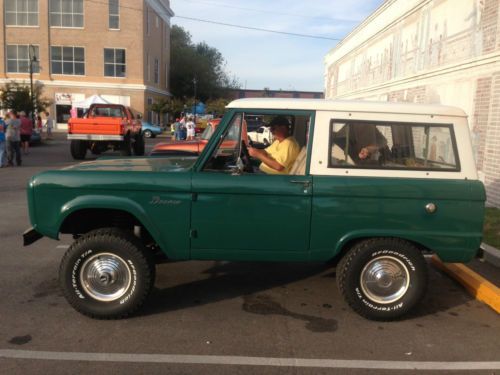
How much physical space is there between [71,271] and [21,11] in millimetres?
45488

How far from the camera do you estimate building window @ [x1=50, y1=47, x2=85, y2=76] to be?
141 ft

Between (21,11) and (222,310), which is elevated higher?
(21,11)

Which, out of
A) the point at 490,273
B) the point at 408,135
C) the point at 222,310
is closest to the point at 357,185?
the point at 408,135

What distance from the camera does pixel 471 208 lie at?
4090 mm

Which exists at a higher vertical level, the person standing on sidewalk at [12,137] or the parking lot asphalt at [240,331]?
the person standing on sidewalk at [12,137]

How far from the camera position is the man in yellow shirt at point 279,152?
4492 millimetres

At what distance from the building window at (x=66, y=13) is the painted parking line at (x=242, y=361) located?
44111mm

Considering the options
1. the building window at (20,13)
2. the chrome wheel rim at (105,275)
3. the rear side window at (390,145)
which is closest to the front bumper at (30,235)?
the chrome wheel rim at (105,275)

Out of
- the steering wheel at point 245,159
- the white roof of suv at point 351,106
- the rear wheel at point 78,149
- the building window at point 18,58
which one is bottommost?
the rear wheel at point 78,149

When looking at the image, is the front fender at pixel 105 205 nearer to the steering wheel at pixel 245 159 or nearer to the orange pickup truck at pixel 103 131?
the steering wheel at pixel 245 159

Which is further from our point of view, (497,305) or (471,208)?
(497,305)

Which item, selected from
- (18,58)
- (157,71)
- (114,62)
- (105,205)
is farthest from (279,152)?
(157,71)

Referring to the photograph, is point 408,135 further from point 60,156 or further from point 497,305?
point 60,156

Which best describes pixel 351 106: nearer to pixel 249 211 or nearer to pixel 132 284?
pixel 249 211
